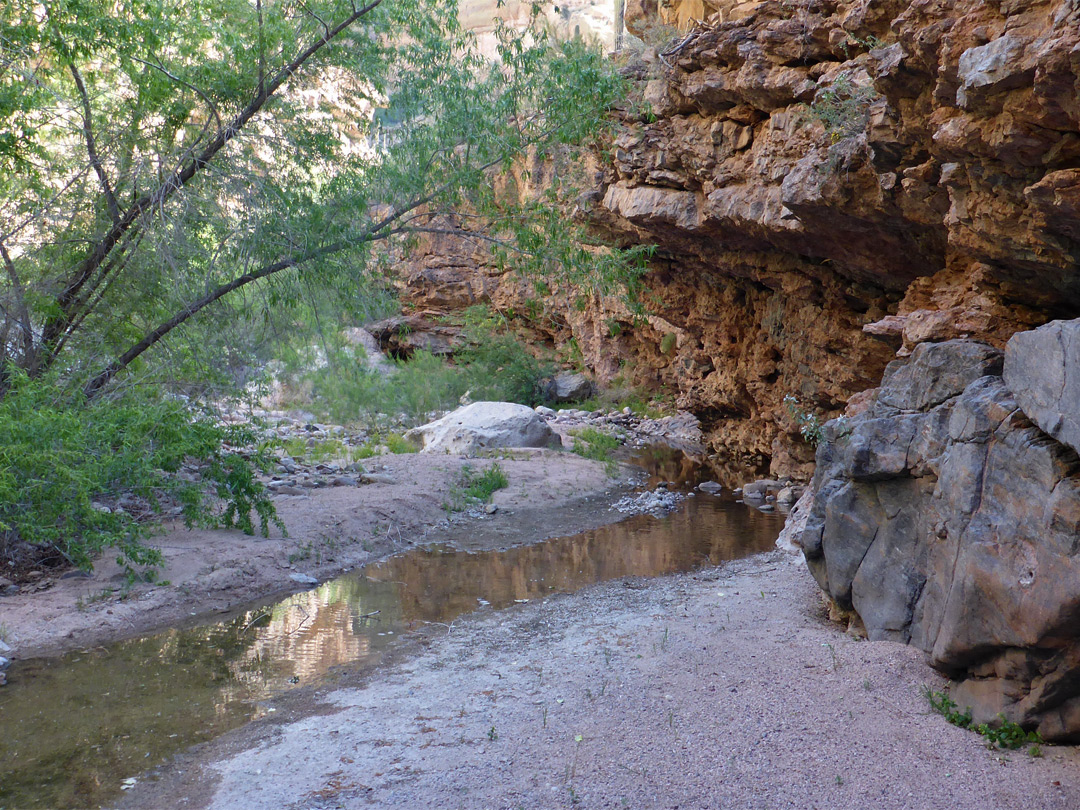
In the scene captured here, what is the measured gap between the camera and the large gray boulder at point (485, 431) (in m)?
16.4

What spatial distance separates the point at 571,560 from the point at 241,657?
4341 millimetres

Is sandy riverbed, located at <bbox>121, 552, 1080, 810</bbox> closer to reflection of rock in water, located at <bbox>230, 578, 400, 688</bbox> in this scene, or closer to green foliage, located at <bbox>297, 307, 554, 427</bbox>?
reflection of rock in water, located at <bbox>230, 578, 400, 688</bbox>

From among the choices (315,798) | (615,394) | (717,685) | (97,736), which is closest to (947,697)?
(717,685)

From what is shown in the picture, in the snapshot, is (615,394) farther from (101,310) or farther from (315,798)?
(315,798)

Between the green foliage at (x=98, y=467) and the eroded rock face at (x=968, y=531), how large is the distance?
6187 millimetres

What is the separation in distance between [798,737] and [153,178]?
8.27 metres

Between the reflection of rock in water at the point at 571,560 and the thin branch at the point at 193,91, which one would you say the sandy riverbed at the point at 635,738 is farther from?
the thin branch at the point at 193,91

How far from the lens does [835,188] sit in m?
8.79

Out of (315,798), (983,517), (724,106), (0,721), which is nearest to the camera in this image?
(315,798)

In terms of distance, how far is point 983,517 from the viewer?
14.4 feet

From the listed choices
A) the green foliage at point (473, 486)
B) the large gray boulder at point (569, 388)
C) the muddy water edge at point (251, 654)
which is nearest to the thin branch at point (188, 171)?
the muddy water edge at point (251, 654)

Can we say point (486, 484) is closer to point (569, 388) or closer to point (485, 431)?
point (485, 431)

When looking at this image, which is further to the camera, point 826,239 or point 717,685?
point 826,239

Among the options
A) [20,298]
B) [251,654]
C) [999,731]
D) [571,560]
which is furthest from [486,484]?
[999,731]
